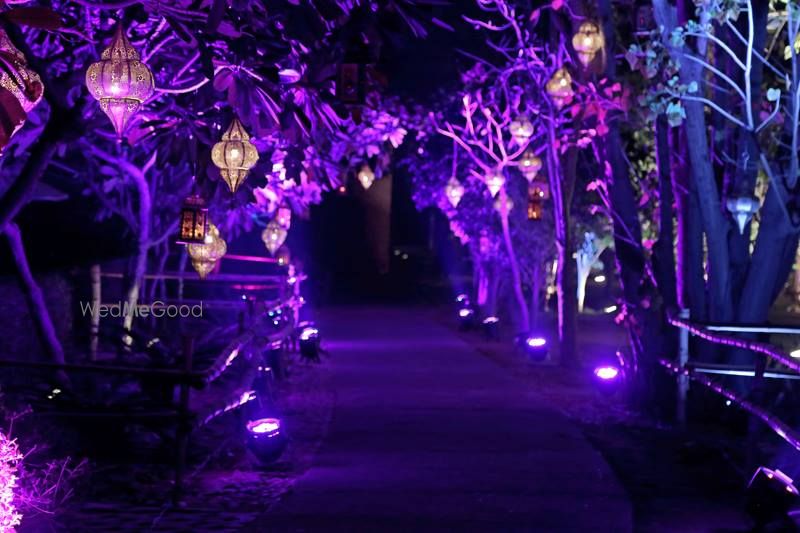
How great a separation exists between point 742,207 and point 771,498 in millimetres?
5664

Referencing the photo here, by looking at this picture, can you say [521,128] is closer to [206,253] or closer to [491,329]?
[206,253]

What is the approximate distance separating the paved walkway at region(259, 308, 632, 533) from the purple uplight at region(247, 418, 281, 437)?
479 millimetres

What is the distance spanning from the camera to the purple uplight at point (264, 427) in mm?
10430

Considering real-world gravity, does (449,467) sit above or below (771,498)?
below

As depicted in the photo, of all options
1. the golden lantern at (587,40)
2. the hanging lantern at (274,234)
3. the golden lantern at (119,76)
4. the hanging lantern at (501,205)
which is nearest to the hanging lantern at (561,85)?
the golden lantern at (587,40)

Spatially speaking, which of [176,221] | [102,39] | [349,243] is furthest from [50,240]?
[349,243]

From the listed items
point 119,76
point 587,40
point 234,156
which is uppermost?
point 587,40

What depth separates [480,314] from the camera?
104 feet

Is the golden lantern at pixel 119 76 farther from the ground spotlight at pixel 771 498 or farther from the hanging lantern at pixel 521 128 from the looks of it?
the hanging lantern at pixel 521 128

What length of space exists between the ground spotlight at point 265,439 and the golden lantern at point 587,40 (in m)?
5.57

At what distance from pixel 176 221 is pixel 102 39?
11632 millimetres

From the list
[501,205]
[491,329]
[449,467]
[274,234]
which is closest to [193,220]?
[449,467]

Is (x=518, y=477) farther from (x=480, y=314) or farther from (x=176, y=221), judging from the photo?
(x=480, y=314)

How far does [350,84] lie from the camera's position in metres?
8.69
